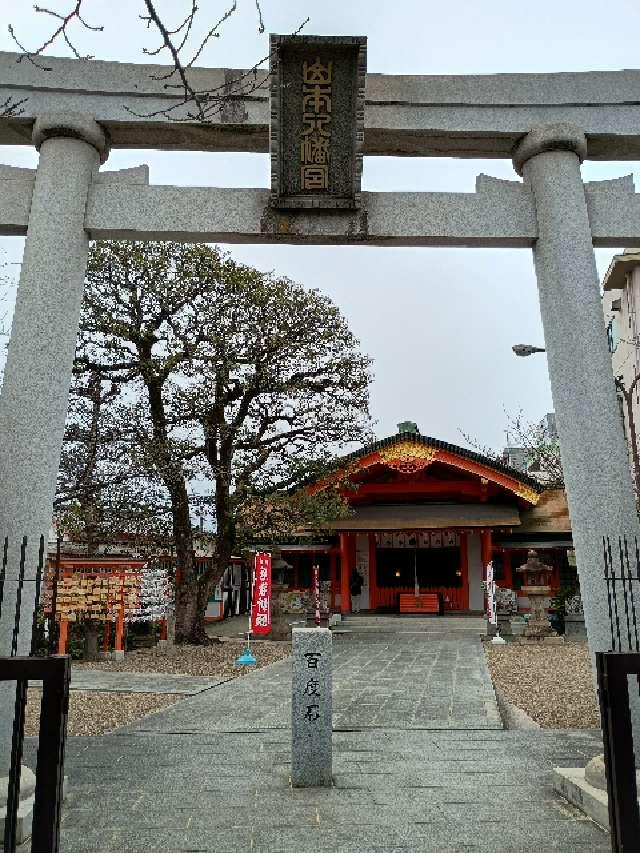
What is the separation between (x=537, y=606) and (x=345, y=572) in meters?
7.07

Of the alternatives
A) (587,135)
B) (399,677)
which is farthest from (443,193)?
(399,677)

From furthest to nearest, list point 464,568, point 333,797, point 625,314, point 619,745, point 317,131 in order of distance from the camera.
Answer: point 625,314 < point 464,568 < point 317,131 < point 333,797 < point 619,745

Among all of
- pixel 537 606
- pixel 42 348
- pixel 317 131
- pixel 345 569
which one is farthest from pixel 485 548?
pixel 42 348

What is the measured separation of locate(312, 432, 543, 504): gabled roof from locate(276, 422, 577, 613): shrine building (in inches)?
1.3

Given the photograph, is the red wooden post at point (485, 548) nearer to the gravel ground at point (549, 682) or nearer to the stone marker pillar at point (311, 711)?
the gravel ground at point (549, 682)

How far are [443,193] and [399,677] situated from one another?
28.2 ft

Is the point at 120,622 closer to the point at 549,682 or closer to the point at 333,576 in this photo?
the point at 549,682

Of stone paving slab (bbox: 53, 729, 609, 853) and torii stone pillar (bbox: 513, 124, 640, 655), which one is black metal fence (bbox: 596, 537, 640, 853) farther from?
torii stone pillar (bbox: 513, 124, 640, 655)

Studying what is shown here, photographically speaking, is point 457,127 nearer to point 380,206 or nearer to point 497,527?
point 380,206

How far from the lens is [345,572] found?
2386 cm

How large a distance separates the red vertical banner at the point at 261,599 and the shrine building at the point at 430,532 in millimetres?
5972

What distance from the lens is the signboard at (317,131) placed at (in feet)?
17.6

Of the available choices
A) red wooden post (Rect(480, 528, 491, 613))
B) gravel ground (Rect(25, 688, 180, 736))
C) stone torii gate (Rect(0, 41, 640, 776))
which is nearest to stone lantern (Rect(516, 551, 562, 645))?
red wooden post (Rect(480, 528, 491, 613))

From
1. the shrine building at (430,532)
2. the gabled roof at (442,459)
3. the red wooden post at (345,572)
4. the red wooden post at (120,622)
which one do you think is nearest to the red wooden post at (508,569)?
the shrine building at (430,532)
